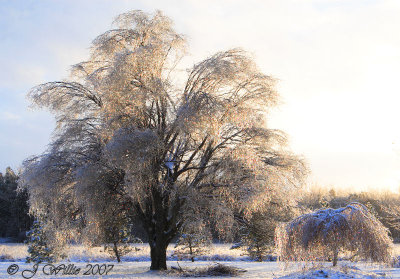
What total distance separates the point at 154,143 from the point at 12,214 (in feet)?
134

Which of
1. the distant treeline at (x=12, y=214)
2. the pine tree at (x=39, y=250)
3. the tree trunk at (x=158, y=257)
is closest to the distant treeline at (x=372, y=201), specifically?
the tree trunk at (x=158, y=257)

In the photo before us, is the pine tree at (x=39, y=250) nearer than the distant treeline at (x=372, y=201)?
Yes

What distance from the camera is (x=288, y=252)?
13375mm

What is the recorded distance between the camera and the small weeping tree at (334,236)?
40.9 ft

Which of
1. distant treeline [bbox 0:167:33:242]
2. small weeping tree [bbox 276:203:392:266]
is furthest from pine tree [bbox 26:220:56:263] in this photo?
distant treeline [bbox 0:167:33:242]

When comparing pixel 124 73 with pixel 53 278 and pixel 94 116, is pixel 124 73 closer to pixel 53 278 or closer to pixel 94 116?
pixel 94 116

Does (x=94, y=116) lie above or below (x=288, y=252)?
above

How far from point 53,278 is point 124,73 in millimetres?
8033

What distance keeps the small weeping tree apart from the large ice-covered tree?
6.07ft

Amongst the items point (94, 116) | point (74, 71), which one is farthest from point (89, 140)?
point (74, 71)

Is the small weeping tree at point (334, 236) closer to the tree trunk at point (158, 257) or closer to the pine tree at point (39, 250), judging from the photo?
the tree trunk at point (158, 257)

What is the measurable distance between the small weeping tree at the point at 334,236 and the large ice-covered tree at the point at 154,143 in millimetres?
1849

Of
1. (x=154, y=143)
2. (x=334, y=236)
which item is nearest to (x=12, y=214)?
(x=154, y=143)

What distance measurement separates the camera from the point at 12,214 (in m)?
48.4
